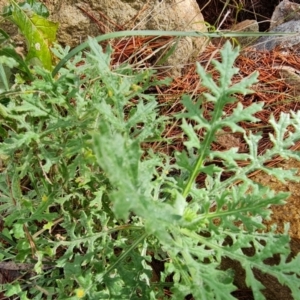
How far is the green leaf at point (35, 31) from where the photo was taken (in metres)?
2.31

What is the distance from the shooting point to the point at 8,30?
2.60 m

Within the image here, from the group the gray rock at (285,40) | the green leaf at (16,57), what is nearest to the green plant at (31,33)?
the green leaf at (16,57)

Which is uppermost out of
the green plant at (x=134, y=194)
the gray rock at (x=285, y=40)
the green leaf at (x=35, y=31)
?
the green leaf at (x=35, y=31)

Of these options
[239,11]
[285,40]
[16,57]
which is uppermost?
[16,57]

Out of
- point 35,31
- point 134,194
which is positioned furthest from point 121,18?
point 134,194

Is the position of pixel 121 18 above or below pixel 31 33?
below

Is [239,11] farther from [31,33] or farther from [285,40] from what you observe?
[31,33]

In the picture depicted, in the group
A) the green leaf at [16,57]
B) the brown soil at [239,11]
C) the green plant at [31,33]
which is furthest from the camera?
the brown soil at [239,11]

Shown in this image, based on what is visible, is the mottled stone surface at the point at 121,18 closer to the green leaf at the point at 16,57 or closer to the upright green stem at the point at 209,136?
the green leaf at the point at 16,57

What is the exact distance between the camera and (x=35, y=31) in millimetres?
2342

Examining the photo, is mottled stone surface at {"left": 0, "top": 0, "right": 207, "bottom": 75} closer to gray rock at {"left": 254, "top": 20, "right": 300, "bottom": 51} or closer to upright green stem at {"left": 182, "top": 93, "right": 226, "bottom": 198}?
gray rock at {"left": 254, "top": 20, "right": 300, "bottom": 51}

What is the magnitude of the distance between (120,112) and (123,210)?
2.23 ft

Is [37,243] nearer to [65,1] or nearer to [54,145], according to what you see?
[54,145]

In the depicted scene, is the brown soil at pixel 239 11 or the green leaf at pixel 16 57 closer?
the green leaf at pixel 16 57
